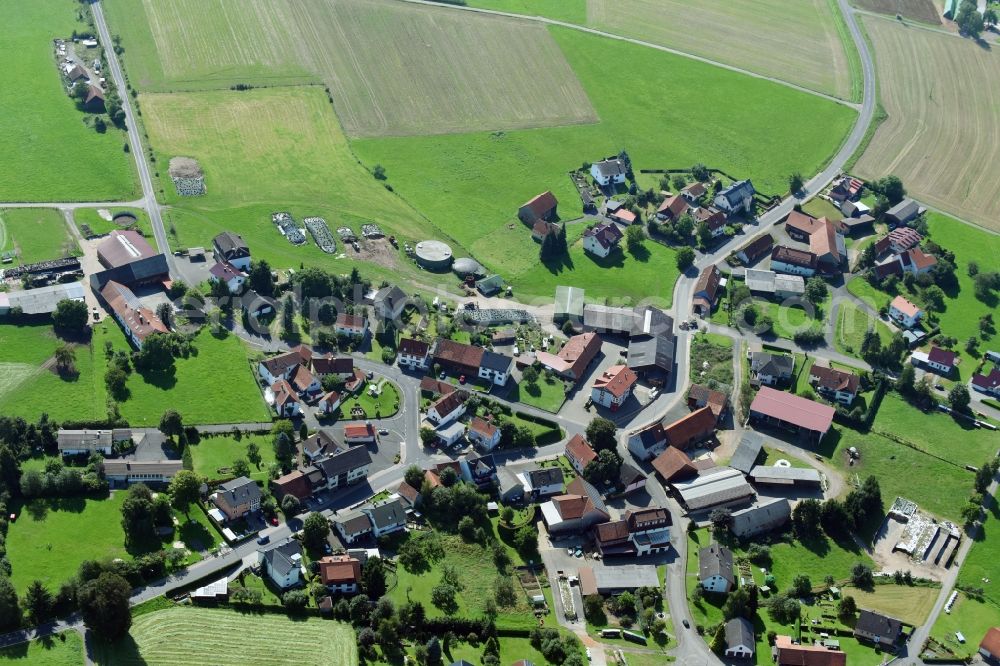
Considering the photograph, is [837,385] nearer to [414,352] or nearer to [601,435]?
[601,435]

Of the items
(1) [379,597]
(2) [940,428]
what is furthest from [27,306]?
(2) [940,428]

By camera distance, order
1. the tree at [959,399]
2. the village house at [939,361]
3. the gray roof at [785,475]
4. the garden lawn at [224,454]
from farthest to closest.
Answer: the village house at [939,361] → the tree at [959,399] → the gray roof at [785,475] → the garden lawn at [224,454]

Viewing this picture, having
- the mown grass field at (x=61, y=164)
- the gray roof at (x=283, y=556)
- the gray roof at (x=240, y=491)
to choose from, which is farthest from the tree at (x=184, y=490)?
the mown grass field at (x=61, y=164)

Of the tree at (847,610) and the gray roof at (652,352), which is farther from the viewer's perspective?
the gray roof at (652,352)

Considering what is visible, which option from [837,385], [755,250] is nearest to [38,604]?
[837,385]

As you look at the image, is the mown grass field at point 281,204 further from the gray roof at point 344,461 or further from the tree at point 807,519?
the tree at point 807,519

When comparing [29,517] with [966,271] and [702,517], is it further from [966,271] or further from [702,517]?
[966,271]

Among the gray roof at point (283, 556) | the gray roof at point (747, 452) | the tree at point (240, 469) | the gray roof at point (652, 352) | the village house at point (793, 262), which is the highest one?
the village house at point (793, 262)
